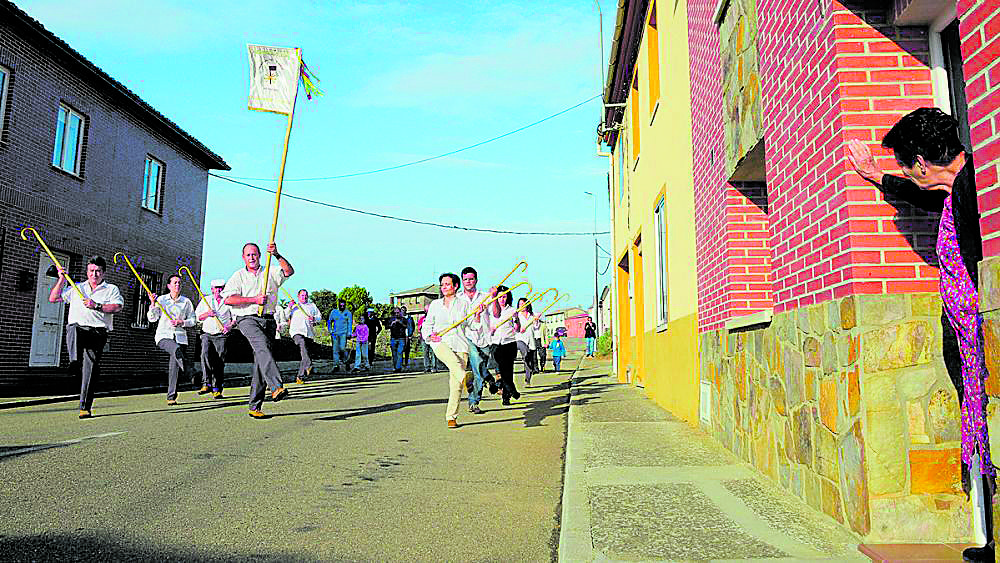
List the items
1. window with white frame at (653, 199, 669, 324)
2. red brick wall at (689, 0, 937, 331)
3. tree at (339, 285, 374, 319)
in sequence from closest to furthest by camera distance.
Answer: red brick wall at (689, 0, 937, 331), window with white frame at (653, 199, 669, 324), tree at (339, 285, 374, 319)

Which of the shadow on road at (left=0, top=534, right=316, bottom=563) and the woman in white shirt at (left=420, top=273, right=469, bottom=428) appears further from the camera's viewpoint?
the woman in white shirt at (left=420, top=273, right=469, bottom=428)

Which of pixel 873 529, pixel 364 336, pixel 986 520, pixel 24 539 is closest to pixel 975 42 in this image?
pixel 986 520

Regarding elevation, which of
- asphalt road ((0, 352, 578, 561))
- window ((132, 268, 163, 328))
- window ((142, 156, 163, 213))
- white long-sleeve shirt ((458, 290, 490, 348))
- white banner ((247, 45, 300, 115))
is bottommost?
asphalt road ((0, 352, 578, 561))

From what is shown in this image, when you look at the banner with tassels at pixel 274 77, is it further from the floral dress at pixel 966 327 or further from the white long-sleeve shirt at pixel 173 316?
the floral dress at pixel 966 327

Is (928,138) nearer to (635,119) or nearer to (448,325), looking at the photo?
(448,325)

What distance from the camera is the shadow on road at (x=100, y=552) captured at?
11.2 feet

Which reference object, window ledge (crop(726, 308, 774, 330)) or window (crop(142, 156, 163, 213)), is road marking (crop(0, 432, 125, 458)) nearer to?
window ledge (crop(726, 308, 774, 330))

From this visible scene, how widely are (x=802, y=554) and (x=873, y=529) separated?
398mm

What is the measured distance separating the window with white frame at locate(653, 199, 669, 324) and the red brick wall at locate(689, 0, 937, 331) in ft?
16.5

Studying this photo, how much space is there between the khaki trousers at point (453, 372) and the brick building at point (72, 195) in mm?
8826

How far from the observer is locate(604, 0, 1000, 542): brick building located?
3.30 meters

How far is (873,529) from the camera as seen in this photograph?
3.30 meters

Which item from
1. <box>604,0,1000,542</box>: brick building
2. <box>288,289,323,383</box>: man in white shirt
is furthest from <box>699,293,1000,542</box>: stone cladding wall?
<box>288,289,323,383</box>: man in white shirt

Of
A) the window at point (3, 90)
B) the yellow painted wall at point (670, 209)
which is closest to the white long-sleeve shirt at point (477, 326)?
the yellow painted wall at point (670, 209)
